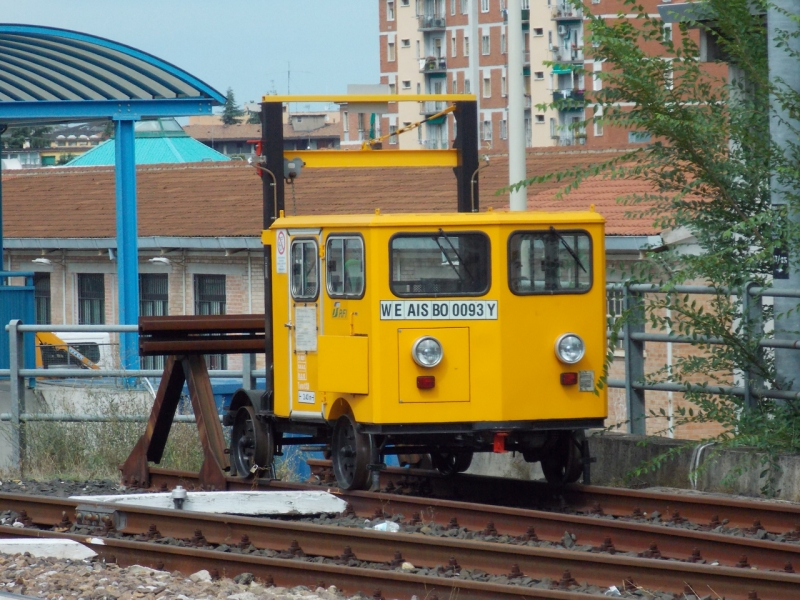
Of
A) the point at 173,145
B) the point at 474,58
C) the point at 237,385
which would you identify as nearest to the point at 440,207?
the point at 474,58

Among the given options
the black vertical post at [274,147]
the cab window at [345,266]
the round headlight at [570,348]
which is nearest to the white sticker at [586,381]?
the round headlight at [570,348]

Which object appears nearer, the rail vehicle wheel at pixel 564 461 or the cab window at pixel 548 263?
the cab window at pixel 548 263

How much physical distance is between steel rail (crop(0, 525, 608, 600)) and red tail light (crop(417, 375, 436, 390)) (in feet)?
7.26

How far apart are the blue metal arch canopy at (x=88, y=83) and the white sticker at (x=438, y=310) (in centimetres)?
1020

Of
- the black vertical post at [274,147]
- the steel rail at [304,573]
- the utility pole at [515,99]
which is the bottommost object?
the steel rail at [304,573]

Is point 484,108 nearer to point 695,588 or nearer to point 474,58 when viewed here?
point 474,58

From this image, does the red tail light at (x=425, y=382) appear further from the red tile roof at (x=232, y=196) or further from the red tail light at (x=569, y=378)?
the red tile roof at (x=232, y=196)

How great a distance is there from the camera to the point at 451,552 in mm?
7918

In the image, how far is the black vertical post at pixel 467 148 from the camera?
12453 mm

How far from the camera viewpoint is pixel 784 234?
33.7 feet

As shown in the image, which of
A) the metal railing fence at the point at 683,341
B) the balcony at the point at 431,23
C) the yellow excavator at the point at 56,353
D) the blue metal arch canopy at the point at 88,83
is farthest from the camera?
the balcony at the point at 431,23

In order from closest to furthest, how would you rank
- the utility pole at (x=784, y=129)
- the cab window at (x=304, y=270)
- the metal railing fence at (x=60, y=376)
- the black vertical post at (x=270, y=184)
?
the cab window at (x=304, y=270)
the utility pole at (x=784, y=129)
the black vertical post at (x=270, y=184)
the metal railing fence at (x=60, y=376)

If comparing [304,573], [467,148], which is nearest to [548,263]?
[467,148]

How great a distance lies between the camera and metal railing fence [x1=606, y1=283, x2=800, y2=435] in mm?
10398
